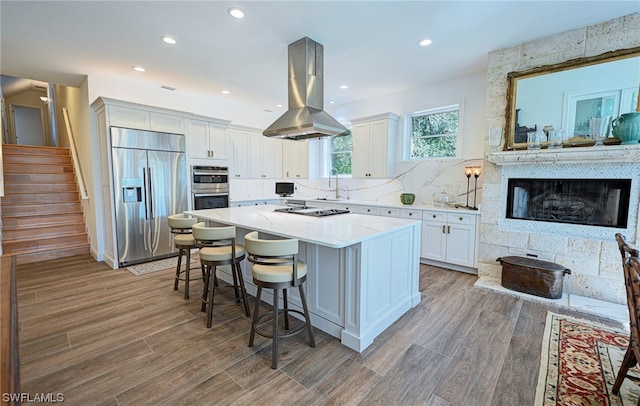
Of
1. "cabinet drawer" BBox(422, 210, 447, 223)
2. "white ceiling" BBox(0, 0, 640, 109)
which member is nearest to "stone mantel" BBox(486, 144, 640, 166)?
"cabinet drawer" BBox(422, 210, 447, 223)

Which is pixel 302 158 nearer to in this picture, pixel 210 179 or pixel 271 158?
pixel 271 158

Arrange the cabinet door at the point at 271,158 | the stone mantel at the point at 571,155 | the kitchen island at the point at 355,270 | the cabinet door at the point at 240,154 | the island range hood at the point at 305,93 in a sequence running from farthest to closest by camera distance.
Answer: the cabinet door at the point at 271,158, the cabinet door at the point at 240,154, the island range hood at the point at 305,93, the stone mantel at the point at 571,155, the kitchen island at the point at 355,270

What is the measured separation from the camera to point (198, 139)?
16.3 feet

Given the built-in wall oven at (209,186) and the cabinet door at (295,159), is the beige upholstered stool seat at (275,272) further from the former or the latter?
the cabinet door at (295,159)

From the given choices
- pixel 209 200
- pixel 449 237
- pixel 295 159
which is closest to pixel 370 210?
pixel 449 237

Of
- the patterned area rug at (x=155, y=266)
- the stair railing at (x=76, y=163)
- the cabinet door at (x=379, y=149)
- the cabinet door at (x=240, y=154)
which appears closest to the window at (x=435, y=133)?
the cabinet door at (x=379, y=149)

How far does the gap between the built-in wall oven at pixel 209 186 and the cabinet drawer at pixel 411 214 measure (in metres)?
3.27

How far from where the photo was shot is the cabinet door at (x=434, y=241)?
13.6 feet

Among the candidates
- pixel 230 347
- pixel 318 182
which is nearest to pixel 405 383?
pixel 230 347

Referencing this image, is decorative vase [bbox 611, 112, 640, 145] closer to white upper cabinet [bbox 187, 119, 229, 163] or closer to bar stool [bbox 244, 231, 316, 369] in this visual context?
bar stool [bbox 244, 231, 316, 369]

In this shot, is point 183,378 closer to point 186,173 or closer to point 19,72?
point 186,173

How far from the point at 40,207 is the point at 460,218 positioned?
23.3 ft

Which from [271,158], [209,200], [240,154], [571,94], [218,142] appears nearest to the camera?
[571,94]

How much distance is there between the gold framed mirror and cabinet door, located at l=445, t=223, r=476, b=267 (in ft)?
3.94
